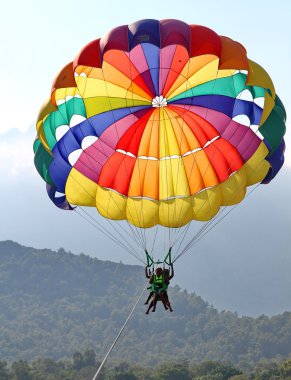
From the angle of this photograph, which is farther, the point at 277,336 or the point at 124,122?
the point at 277,336

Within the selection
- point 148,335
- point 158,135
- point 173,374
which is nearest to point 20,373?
point 173,374

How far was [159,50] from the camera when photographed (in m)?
26.0

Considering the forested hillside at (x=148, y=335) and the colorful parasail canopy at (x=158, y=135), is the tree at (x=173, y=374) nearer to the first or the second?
the forested hillside at (x=148, y=335)

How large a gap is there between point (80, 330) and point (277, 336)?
43.1m

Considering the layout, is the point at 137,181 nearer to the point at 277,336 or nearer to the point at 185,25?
the point at 185,25

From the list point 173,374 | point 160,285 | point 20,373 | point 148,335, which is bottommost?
point 160,285

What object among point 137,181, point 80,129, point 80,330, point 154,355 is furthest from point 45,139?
point 80,330

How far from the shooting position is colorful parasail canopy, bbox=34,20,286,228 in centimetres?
2641

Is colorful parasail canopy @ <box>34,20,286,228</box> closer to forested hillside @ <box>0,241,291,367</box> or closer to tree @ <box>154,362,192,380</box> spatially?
tree @ <box>154,362,192,380</box>

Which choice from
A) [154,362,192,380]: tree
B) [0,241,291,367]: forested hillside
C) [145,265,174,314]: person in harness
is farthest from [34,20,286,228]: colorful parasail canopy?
[0,241,291,367]: forested hillside

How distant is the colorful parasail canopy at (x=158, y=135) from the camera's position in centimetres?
2641

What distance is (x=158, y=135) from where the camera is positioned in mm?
28531

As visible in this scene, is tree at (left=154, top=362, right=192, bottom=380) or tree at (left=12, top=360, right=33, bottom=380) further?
tree at (left=154, top=362, right=192, bottom=380)

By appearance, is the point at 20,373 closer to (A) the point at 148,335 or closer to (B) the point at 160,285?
(B) the point at 160,285
